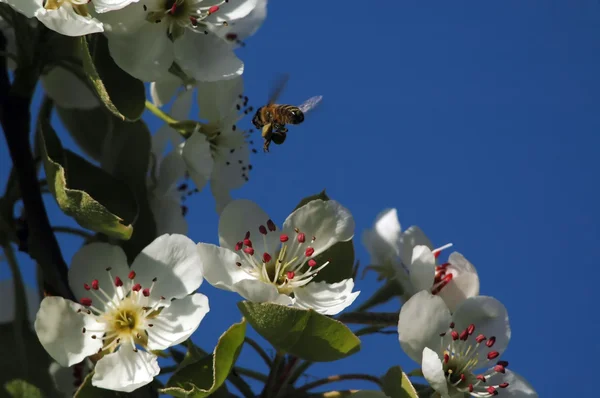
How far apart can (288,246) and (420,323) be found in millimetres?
203

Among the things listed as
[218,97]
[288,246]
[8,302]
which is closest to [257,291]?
[288,246]

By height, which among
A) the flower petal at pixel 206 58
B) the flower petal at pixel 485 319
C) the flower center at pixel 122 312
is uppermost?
the flower petal at pixel 206 58

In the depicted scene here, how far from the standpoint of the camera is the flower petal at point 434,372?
1.16 meters

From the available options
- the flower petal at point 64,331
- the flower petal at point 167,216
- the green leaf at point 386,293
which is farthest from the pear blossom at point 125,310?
the green leaf at point 386,293

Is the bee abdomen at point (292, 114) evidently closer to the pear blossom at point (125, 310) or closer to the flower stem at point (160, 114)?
the flower stem at point (160, 114)

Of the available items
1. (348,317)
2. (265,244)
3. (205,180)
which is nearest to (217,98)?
(205,180)

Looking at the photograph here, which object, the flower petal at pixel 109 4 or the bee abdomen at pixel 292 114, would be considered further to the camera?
the bee abdomen at pixel 292 114

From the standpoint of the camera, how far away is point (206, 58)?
1.26 meters

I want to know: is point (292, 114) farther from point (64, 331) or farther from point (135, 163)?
point (64, 331)

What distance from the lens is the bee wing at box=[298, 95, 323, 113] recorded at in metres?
1.58

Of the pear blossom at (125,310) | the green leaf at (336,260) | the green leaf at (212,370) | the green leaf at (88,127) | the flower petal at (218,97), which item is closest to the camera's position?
the green leaf at (212,370)

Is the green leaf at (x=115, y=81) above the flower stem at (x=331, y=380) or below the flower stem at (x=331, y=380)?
above

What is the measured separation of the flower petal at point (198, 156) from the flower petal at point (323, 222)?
170 millimetres

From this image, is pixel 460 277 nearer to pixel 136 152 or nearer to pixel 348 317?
pixel 348 317
